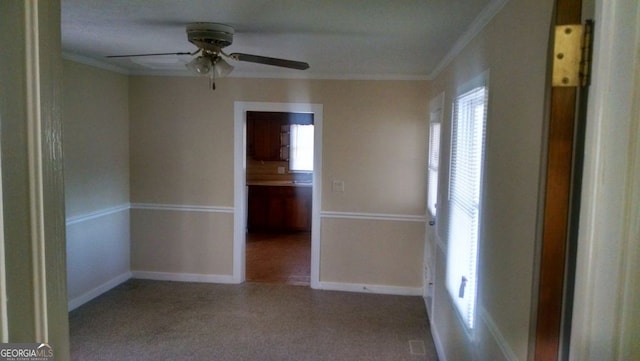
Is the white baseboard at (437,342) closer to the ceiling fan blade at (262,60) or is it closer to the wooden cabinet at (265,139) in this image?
the ceiling fan blade at (262,60)

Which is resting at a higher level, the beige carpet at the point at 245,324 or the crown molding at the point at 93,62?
the crown molding at the point at 93,62

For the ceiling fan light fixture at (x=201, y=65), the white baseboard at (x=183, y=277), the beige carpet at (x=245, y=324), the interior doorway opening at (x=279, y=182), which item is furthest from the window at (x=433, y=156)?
the interior doorway opening at (x=279, y=182)

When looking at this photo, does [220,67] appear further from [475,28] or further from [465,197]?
[465,197]

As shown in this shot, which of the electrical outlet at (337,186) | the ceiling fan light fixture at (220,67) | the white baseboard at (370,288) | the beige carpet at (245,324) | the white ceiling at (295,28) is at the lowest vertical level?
the beige carpet at (245,324)

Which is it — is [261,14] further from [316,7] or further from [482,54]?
[482,54]

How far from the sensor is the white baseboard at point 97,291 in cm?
384

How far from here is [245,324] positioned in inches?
142

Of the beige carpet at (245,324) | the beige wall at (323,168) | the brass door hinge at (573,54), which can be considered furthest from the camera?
the beige wall at (323,168)

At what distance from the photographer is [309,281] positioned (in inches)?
185

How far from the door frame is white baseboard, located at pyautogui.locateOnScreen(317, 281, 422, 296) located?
0.13 meters

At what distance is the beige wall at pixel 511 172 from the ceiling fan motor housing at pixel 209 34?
1504 mm

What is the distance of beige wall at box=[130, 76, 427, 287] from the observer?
432 cm

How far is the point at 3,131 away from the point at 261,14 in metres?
2.00

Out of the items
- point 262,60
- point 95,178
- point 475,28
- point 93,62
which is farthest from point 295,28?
point 95,178
